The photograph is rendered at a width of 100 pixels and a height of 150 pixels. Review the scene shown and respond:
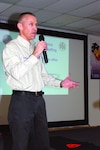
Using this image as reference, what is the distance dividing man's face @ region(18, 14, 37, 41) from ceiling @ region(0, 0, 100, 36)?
2085mm

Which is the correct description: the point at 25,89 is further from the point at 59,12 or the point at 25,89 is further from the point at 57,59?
the point at 57,59

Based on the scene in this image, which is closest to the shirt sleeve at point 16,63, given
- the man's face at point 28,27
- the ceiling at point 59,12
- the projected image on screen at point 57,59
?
the man's face at point 28,27

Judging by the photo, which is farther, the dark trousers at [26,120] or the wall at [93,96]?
the wall at [93,96]

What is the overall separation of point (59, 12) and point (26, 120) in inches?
116

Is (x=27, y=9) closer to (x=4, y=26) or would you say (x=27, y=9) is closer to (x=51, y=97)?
(x=4, y=26)

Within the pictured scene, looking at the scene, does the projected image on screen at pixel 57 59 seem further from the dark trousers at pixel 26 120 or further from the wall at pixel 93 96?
the dark trousers at pixel 26 120

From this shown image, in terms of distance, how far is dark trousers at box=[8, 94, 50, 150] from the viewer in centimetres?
157

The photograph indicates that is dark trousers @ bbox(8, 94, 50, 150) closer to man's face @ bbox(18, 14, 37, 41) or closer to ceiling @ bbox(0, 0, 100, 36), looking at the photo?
man's face @ bbox(18, 14, 37, 41)

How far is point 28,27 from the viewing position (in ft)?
5.34

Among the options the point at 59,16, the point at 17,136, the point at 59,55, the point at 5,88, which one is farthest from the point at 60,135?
the point at 17,136

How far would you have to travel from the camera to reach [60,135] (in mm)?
4531

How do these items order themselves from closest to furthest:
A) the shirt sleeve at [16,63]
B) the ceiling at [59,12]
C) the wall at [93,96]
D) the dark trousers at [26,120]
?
1. the shirt sleeve at [16,63]
2. the dark trousers at [26,120]
3. the ceiling at [59,12]
4. the wall at [93,96]

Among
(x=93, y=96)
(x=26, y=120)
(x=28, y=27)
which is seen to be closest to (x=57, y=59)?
(x=93, y=96)

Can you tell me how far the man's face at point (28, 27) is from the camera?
163 cm
